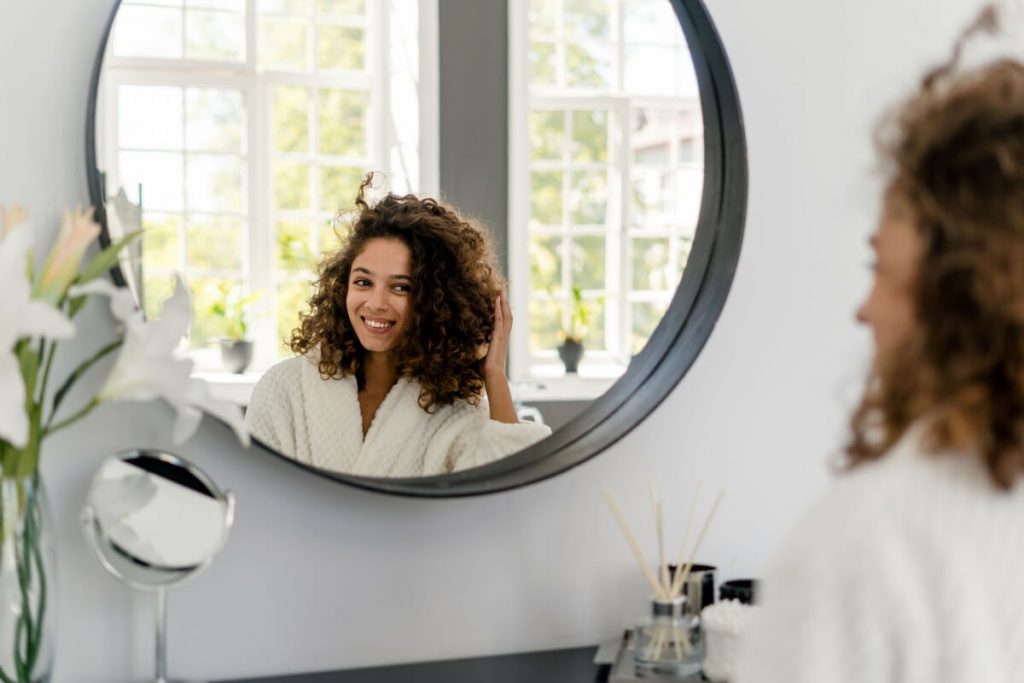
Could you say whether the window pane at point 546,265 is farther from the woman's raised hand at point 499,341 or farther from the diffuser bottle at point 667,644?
the diffuser bottle at point 667,644

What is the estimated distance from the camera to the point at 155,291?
107cm

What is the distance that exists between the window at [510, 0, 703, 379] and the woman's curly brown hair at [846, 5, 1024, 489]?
1.79ft

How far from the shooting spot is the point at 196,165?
3.45 feet

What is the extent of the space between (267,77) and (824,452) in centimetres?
79

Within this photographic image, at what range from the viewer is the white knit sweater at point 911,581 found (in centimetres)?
61

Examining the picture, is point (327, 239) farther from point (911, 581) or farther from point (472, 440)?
point (911, 581)

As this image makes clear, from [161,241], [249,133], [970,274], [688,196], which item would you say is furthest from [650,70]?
[970,274]

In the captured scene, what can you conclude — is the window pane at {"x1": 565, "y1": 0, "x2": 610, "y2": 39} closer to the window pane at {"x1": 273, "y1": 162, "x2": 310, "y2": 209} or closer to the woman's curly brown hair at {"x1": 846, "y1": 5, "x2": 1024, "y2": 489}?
the window pane at {"x1": 273, "y1": 162, "x2": 310, "y2": 209}

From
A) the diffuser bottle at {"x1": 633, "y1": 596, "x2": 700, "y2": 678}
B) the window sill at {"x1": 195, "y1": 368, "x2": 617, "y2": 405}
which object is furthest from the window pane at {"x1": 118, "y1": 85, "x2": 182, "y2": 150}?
the diffuser bottle at {"x1": 633, "y1": 596, "x2": 700, "y2": 678}

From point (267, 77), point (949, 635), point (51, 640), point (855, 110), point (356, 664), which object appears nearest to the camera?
point (949, 635)

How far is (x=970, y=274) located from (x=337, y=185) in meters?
0.64

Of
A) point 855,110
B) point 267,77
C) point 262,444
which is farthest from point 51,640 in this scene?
point 855,110

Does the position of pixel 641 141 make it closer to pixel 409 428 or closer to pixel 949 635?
pixel 409 428

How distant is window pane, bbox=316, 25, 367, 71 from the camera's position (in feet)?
3.53
